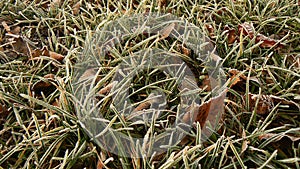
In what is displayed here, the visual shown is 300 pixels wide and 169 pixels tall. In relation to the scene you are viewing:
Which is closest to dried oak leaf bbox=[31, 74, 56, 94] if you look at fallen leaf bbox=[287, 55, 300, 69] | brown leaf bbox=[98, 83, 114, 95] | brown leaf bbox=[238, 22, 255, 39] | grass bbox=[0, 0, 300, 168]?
grass bbox=[0, 0, 300, 168]

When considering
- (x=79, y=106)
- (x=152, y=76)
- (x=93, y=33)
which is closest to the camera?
(x=79, y=106)

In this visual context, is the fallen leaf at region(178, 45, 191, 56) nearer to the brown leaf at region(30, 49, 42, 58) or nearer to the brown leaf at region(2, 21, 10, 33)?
the brown leaf at region(30, 49, 42, 58)

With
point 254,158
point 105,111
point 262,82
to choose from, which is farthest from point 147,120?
point 262,82

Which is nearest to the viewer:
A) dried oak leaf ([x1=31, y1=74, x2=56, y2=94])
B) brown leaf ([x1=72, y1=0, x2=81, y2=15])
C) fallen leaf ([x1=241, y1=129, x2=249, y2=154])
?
fallen leaf ([x1=241, y1=129, x2=249, y2=154])

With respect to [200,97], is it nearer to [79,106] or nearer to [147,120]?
[147,120]

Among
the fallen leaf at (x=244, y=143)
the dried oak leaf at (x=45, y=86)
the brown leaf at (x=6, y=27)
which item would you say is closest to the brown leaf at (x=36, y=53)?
the dried oak leaf at (x=45, y=86)

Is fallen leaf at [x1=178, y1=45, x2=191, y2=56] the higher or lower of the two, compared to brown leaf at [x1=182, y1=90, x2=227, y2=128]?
higher

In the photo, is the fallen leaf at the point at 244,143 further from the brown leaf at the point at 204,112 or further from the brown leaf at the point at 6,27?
the brown leaf at the point at 6,27
